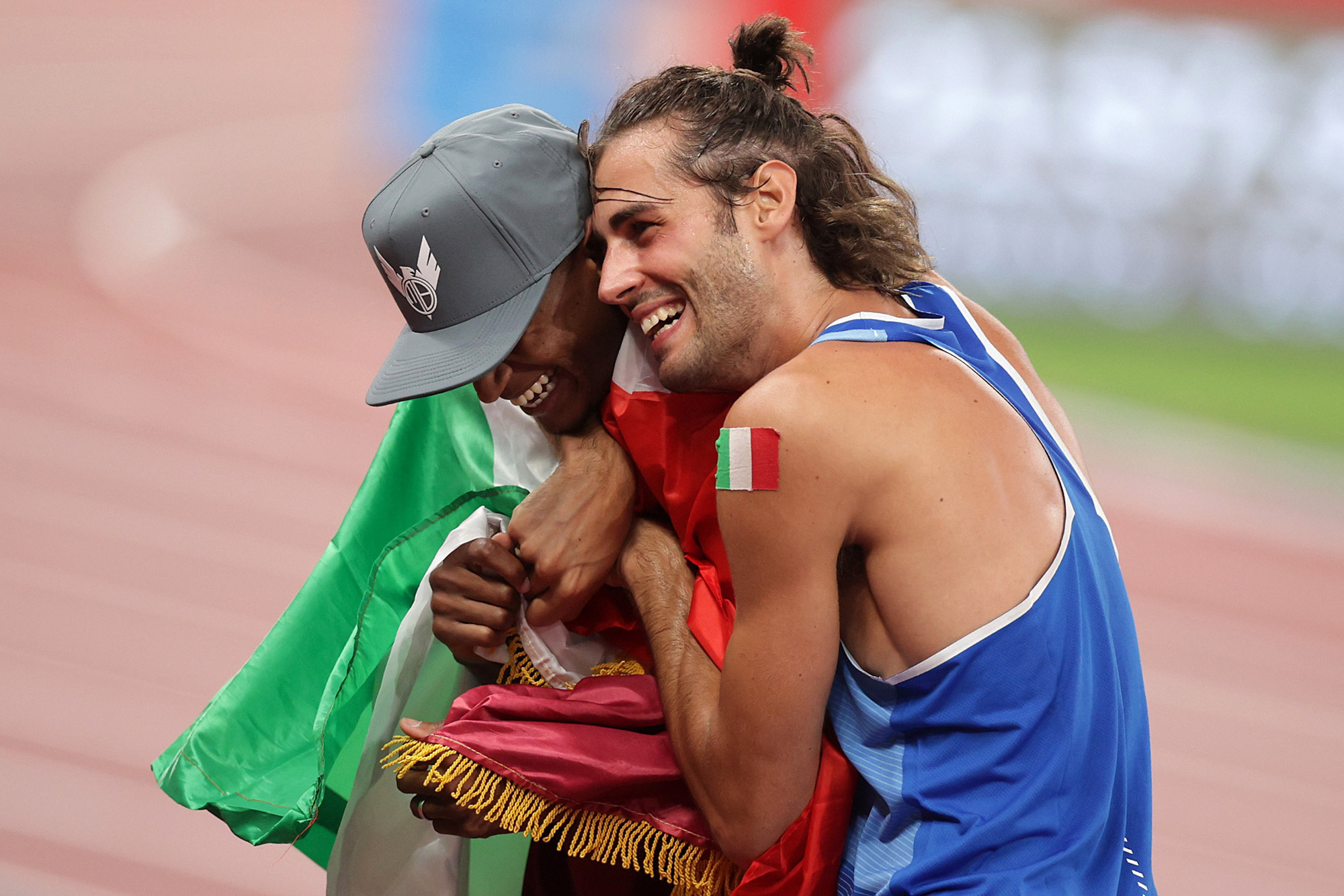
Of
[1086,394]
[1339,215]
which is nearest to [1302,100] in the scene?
[1339,215]

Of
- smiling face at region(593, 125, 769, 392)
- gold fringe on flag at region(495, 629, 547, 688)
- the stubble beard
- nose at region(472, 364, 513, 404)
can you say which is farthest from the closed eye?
gold fringe on flag at region(495, 629, 547, 688)

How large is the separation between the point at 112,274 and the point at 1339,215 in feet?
22.3

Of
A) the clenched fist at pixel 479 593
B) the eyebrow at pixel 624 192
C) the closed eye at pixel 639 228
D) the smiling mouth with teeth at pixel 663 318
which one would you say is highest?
the eyebrow at pixel 624 192

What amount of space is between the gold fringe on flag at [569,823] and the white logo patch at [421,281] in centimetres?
71

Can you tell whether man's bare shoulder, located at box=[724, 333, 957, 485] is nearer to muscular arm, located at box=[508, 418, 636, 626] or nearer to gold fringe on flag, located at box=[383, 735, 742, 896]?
muscular arm, located at box=[508, 418, 636, 626]

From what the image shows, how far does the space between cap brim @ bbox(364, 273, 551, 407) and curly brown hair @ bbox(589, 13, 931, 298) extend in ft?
0.88

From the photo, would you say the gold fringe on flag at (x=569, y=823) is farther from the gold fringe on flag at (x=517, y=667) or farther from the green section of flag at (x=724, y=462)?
the green section of flag at (x=724, y=462)

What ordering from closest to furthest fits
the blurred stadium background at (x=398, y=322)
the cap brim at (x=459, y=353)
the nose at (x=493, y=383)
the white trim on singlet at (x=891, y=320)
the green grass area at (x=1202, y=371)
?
the white trim on singlet at (x=891, y=320) → the cap brim at (x=459, y=353) → the nose at (x=493, y=383) → the blurred stadium background at (x=398, y=322) → the green grass area at (x=1202, y=371)

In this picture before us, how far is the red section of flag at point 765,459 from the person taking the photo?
168 cm

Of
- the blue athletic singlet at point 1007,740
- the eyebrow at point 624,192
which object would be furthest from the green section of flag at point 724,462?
the eyebrow at point 624,192

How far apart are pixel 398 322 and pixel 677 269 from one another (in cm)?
545

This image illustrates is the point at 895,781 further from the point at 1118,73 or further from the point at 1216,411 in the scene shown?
the point at 1118,73

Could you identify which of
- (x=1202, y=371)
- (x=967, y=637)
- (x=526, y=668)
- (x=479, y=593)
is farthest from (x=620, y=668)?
(x=1202, y=371)

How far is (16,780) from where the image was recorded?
11.2 ft
